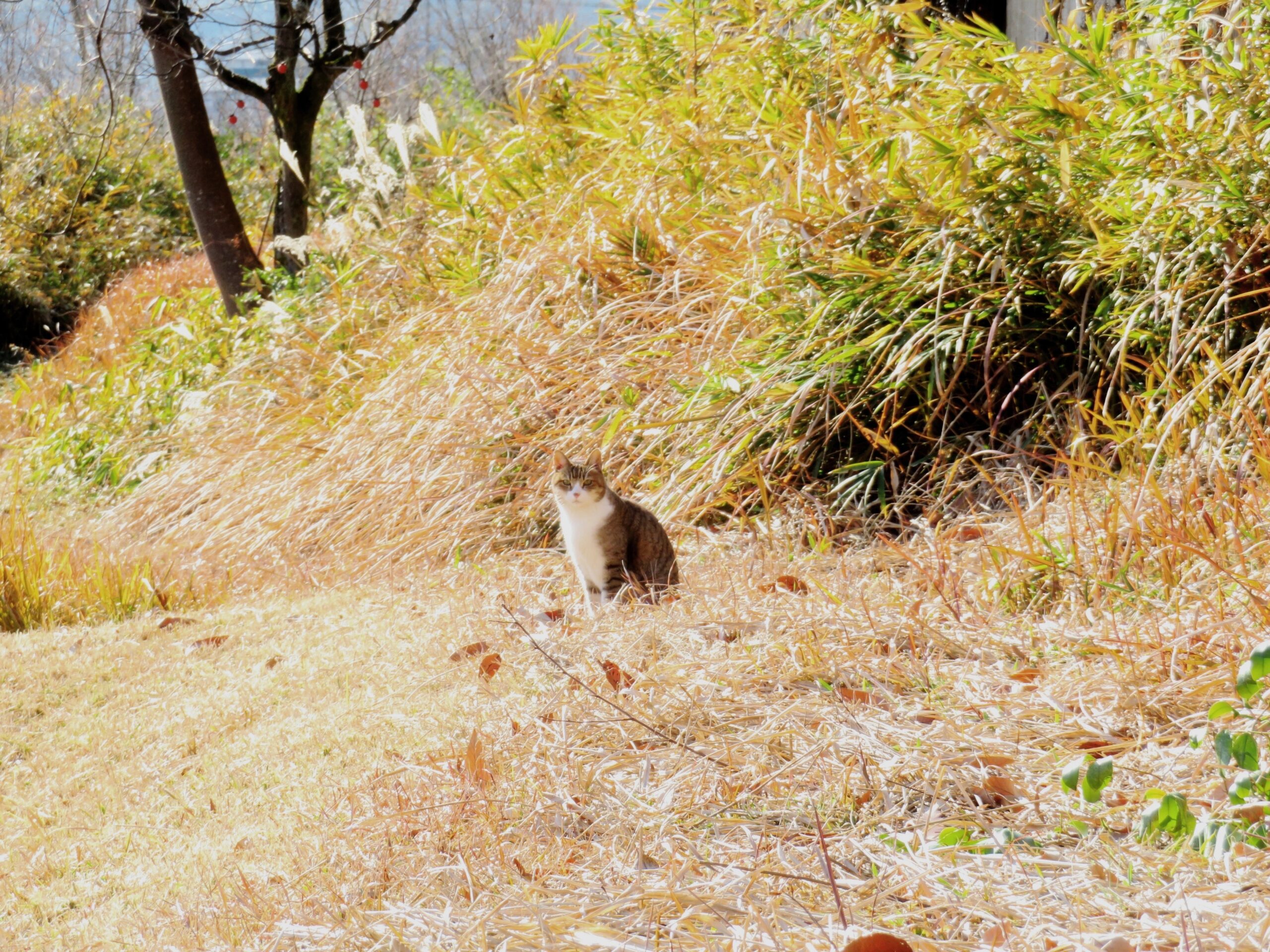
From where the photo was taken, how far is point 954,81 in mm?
4402

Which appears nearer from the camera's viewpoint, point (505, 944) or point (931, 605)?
point (505, 944)

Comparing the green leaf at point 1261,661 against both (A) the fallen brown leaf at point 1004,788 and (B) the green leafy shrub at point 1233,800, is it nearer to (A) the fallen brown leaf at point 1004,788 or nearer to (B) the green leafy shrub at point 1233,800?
(B) the green leafy shrub at point 1233,800

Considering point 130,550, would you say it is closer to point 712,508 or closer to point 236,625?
point 236,625

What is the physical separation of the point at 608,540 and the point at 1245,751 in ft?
7.70

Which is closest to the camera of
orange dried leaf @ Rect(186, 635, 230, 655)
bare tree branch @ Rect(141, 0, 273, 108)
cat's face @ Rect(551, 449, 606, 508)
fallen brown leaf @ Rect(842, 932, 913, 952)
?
fallen brown leaf @ Rect(842, 932, 913, 952)

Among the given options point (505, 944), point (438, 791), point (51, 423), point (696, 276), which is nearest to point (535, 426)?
point (696, 276)

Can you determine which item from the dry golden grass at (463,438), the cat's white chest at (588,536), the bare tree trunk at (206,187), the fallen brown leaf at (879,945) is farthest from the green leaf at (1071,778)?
the bare tree trunk at (206,187)

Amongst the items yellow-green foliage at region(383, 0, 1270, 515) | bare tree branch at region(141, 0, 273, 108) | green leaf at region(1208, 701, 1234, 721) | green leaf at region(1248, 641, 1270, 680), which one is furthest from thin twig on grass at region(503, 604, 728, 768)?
bare tree branch at region(141, 0, 273, 108)

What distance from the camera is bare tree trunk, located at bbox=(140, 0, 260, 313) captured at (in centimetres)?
868

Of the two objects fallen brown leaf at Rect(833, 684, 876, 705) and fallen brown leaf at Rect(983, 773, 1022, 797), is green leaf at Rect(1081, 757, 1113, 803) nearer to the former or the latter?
fallen brown leaf at Rect(983, 773, 1022, 797)

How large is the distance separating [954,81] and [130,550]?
4.39 meters

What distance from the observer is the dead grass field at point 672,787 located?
1.79 metres

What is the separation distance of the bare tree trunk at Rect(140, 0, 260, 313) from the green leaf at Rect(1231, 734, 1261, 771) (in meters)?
8.07

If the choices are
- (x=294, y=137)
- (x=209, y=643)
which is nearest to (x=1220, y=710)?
(x=209, y=643)
